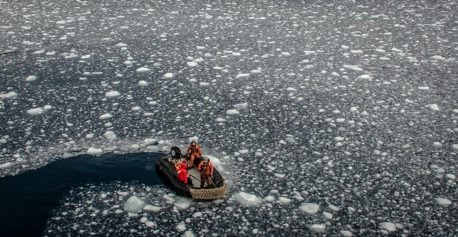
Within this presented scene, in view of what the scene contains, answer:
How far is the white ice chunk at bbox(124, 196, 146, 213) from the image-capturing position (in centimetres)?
359

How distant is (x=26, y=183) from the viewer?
12.7 feet

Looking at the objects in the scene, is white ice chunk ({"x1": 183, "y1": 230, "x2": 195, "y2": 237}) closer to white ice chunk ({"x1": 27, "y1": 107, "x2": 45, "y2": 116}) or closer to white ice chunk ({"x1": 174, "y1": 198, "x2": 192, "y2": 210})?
white ice chunk ({"x1": 174, "y1": 198, "x2": 192, "y2": 210})

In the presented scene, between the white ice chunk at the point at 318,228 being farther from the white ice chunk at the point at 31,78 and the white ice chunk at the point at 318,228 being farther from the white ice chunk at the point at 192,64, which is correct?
the white ice chunk at the point at 31,78

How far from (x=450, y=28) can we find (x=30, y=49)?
7690 millimetres

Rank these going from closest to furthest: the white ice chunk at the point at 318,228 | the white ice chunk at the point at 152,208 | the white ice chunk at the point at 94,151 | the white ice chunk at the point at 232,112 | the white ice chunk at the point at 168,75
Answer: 1. the white ice chunk at the point at 318,228
2. the white ice chunk at the point at 152,208
3. the white ice chunk at the point at 94,151
4. the white ice chunk at the point at 232,112
5. the white ice chunk at the point at 168,75

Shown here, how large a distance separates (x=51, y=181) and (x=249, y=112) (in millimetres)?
2404

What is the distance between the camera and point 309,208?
3.68m

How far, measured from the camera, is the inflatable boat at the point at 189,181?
11.8ft

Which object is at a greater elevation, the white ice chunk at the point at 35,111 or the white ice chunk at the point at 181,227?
the white ice chunk at the point at 181,227

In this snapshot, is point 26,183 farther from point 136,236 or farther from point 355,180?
point 355,180

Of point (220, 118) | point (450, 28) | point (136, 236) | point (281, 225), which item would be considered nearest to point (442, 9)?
point (450, 28)

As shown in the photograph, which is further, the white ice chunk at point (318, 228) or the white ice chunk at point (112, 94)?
the white ice chunk at point (112, 94)

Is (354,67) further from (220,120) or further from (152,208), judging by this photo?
(152,208)

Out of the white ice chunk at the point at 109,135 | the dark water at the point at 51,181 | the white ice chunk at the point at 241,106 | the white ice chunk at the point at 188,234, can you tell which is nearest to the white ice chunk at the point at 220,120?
the white ice chunk at the point at 241,106
